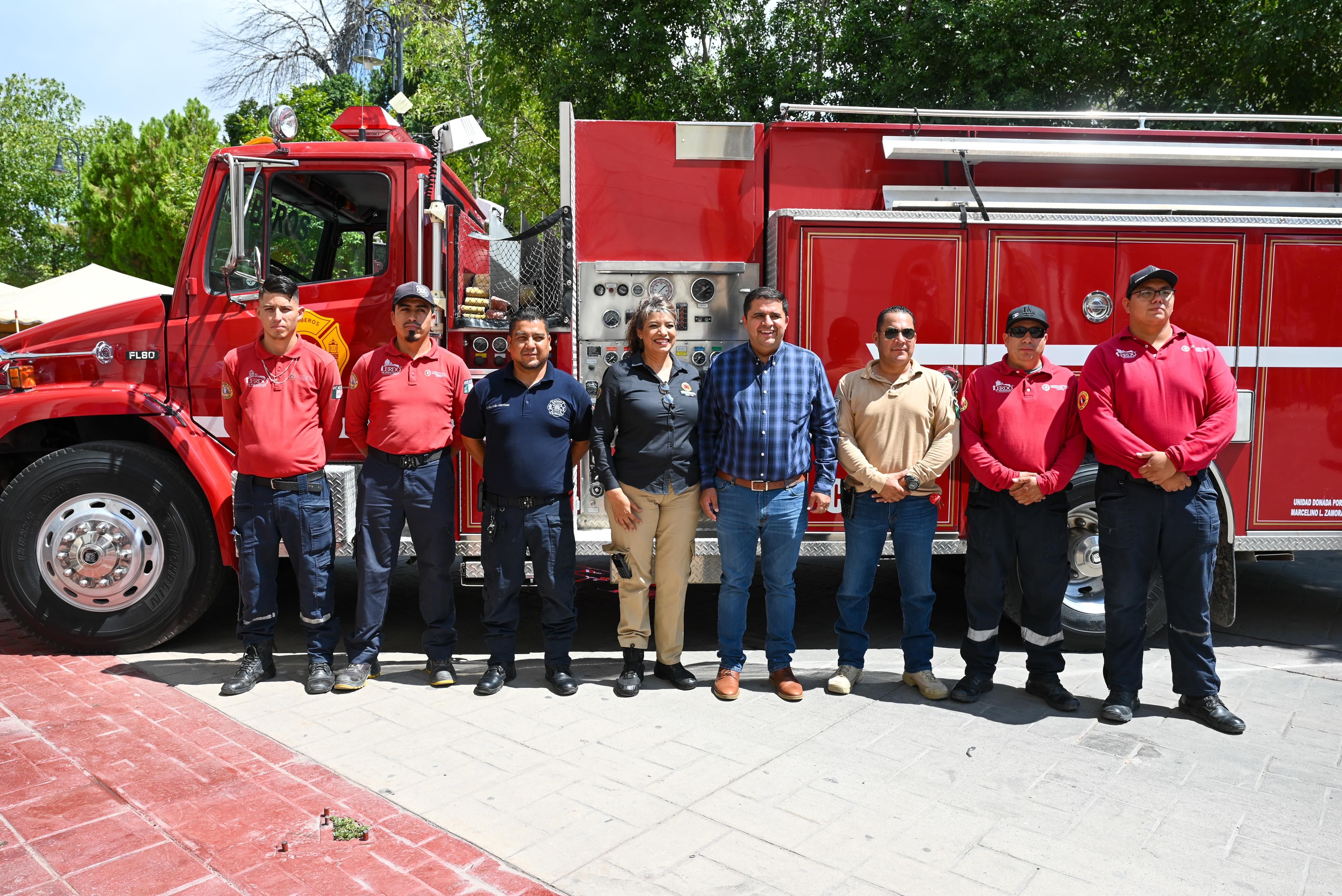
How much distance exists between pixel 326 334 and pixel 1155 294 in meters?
4.22

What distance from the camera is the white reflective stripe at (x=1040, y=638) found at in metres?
4.61

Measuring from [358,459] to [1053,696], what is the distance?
154 inches

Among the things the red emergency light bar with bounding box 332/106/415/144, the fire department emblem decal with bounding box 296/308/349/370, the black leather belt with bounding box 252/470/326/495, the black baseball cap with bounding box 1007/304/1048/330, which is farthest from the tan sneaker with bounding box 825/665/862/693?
the red emergency light bar with bounding box 332/106/415/144

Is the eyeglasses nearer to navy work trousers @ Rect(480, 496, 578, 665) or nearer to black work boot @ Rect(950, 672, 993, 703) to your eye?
black work boot @ Rect(950, 672, 993, 703)

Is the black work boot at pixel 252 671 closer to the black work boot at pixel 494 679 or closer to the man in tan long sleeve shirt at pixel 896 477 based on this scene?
the black work boot at pixel 494 679

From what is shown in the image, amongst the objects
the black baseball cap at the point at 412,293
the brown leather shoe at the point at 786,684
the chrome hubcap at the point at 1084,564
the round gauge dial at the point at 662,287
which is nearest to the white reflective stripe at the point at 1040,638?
the chrome hubcap at the point at 1084,564

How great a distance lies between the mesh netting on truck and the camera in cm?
523

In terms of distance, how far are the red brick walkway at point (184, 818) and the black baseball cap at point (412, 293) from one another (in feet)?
7.01

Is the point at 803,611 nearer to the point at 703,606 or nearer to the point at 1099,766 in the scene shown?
the point at 703,606

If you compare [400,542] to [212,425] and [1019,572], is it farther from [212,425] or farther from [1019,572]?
[1019,572]

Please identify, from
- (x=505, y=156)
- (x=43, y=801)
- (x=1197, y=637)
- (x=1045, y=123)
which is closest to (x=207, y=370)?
(x=43, y=801)

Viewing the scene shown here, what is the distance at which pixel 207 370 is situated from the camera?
5230 millimetres

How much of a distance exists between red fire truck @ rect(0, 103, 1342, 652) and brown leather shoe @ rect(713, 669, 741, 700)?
55 centimetres

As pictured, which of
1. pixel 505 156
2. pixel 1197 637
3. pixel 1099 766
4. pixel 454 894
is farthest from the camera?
pixel 505 156
